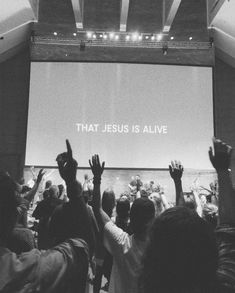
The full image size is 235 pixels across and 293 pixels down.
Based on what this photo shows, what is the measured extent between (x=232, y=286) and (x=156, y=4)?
11.6m

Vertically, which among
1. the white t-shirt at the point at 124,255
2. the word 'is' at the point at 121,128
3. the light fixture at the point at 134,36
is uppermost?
the light fixture at the point at 134,36

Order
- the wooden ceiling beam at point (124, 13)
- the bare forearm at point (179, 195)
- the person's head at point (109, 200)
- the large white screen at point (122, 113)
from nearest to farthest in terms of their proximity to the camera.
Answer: the bare forearm at point (179, 195) < the person's head at point (109, 200) < the wooden ceiling beam at point (124, 13) < the large white screen at point (122, 113)

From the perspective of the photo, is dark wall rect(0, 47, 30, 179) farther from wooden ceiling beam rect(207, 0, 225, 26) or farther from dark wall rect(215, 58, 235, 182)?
dark wall rect(215, 58, 235, 182)

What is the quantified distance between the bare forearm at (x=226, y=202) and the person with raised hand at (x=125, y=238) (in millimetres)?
814

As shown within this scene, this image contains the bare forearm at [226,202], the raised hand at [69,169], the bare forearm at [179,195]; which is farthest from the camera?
the bare forearm at [179,195]

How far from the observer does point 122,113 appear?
11.1 metres

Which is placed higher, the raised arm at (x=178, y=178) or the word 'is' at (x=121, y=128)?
the word 'is' at (x=121, y=128)

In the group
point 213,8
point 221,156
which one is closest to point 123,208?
point 221,156

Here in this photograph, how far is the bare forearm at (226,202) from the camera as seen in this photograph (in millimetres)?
1382

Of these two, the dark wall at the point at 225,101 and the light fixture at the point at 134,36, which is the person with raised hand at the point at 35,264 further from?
the dark wall at the point at 225,101

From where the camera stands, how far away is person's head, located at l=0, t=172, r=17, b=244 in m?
1.27

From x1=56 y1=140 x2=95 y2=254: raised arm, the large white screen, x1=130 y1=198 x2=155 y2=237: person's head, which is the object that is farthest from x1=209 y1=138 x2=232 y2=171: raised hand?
the large white screen

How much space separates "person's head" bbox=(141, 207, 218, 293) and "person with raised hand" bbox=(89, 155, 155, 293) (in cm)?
Result: 119

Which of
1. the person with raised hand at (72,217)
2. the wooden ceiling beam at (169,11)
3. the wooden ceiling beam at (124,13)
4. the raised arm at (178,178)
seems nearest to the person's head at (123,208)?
the raised arm at (178,178)
